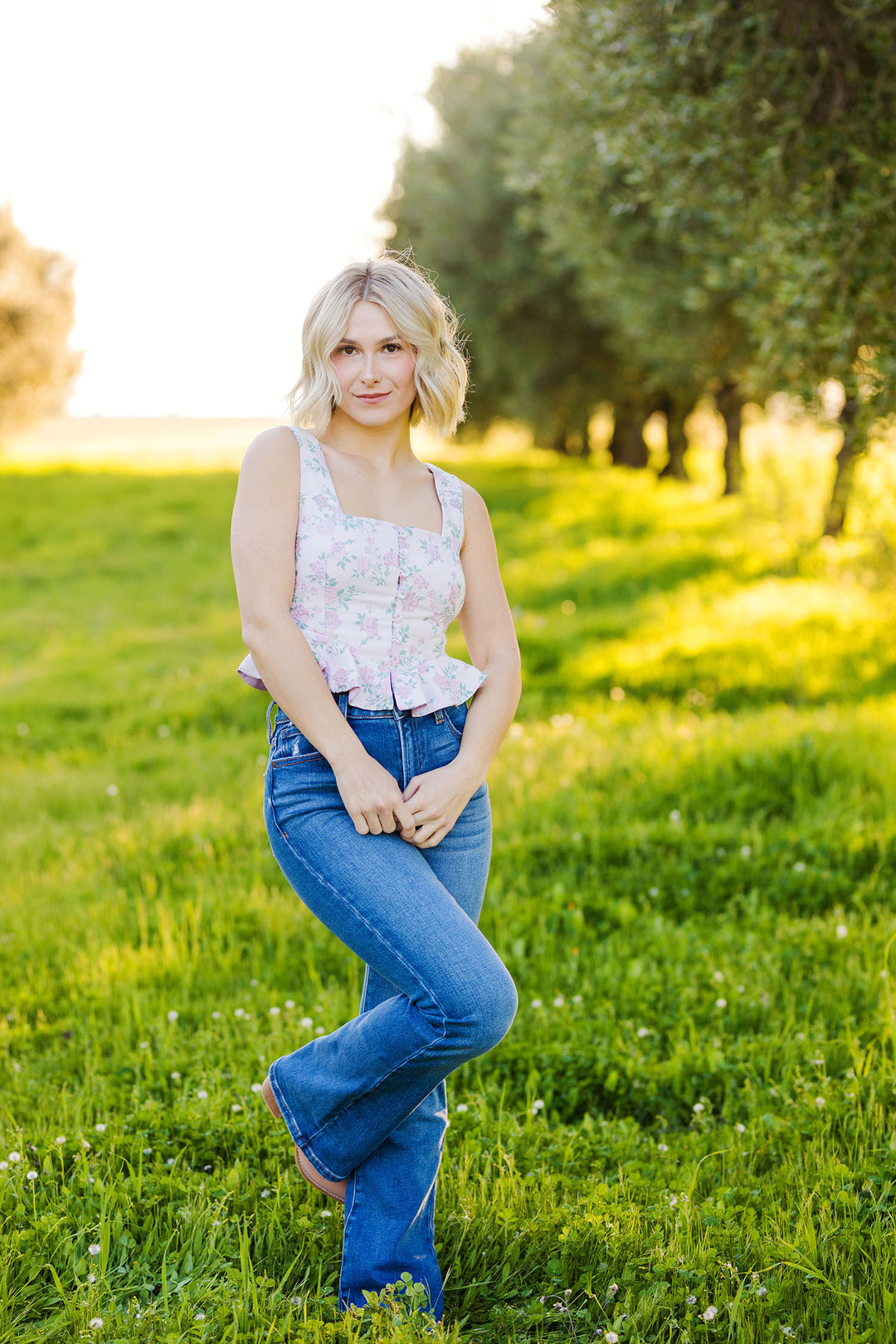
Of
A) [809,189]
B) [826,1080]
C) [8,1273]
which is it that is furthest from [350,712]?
[809,189]

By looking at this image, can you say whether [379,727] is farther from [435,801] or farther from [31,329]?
[31,329]

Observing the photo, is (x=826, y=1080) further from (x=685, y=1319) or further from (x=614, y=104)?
(x=614, y=104)

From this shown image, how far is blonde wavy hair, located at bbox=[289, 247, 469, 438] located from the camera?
3332 millimetres

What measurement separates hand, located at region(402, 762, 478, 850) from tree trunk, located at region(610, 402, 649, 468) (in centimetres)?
→ 2397

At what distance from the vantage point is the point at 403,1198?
10.0 ft

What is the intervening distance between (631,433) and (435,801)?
2512 centimetres

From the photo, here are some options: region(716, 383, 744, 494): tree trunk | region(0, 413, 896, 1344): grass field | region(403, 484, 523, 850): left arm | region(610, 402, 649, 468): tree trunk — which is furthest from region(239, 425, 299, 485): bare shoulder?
region(610, 402, 649, 468): tree trunk

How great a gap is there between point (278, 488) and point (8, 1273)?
2402 millimetres

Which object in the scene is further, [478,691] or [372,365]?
[478,691]

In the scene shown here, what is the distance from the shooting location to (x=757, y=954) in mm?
5121

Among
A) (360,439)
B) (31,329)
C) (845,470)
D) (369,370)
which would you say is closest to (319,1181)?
(360,439)

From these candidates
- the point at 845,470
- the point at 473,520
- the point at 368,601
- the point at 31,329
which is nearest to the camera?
the point at 368,601

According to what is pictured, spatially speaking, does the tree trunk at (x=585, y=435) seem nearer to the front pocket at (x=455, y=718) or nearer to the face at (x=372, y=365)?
the face at (x=372, y=365)

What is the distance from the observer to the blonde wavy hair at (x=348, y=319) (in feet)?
10.9
